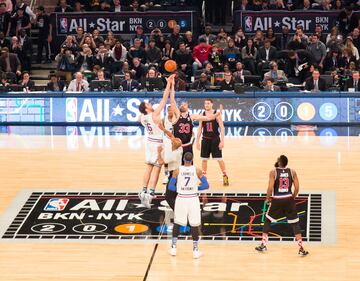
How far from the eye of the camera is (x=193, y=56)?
3269cm

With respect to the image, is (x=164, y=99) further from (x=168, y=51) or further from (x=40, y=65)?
(x=40, y=65)

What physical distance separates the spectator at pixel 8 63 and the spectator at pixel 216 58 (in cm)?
615

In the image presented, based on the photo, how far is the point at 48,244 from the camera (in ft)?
59.9

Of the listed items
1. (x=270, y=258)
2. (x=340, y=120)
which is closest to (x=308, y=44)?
(x=340, y=120)

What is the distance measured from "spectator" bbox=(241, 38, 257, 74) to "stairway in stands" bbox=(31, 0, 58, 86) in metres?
6.83

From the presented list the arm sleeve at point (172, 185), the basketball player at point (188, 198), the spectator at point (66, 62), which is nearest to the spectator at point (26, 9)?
the spectator at point (66, 62)

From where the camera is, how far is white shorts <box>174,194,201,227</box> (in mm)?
16938

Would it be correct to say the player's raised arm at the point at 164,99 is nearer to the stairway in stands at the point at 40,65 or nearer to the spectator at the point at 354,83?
the spectator at the point at 354,83

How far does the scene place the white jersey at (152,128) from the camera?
807 inches

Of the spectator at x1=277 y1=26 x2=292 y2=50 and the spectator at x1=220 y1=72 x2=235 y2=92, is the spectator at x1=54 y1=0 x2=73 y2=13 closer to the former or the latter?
the spectator at x1=277 y1=26 x2=292 y2=50

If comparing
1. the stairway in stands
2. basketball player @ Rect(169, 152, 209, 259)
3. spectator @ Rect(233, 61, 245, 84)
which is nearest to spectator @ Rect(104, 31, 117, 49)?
the stairway in stands

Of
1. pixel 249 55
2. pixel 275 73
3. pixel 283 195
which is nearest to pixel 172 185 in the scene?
pixel 283 195

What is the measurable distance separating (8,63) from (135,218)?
14.5 meters

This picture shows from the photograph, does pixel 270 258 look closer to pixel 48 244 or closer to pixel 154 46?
pixel 48 244
